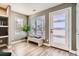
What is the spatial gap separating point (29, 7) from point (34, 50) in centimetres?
83

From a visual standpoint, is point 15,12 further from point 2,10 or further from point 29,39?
point 29,39

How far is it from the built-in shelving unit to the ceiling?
0.47ft

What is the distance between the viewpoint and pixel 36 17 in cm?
157

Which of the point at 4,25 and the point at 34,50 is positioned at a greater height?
the point at 4,25

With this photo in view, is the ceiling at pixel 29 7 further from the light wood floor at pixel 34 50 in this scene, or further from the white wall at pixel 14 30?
the light wood floor at pixel 34 50

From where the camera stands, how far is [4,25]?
1.43m

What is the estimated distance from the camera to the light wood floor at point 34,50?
1.38 metres

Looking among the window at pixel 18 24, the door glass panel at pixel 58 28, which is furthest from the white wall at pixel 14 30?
the door glass panel at pixel 58 28

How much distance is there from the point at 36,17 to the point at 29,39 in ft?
1.57

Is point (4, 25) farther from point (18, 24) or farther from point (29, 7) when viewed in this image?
point (29, 7)

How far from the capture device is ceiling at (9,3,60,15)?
53.3 inches

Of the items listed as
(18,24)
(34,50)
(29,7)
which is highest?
(29,7)

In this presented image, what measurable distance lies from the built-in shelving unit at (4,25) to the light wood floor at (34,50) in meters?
0.21

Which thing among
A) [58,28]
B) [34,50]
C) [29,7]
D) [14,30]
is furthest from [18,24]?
[58,28]
